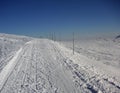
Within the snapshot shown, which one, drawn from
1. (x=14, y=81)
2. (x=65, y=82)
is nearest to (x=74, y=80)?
(x=65, y=82)

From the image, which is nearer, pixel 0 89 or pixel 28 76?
pixel 0 89

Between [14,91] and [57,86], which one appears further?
[57,86]

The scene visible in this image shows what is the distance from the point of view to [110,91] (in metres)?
8.05

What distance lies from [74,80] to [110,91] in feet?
8.71

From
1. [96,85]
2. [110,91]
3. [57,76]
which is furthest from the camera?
[57,76]

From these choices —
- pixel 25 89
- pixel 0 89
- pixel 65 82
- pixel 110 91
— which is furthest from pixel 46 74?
pixel 110 91

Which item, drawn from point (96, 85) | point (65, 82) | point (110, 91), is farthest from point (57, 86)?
point (110, 91)

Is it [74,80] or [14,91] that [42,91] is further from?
[74,80]

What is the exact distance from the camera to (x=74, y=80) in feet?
32.6

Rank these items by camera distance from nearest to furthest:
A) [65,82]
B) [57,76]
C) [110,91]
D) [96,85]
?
1. [110,91]
2. [96,85]
3. [65,82]
4. [57,76]

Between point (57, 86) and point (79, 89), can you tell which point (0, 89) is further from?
point (79, 89)

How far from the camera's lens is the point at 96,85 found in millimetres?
8875

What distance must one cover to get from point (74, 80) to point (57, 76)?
1627 millimetres

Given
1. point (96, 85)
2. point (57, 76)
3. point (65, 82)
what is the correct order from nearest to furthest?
point (96, 85) < point (65, 82) < point (57, 76)
